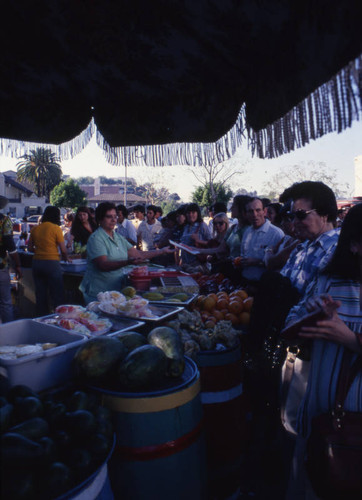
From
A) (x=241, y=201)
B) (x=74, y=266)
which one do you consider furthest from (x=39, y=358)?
(x=74, y=266)

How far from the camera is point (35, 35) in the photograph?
2.26m

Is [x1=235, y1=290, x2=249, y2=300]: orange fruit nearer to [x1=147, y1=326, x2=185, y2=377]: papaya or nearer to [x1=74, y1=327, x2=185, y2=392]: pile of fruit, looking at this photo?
[x1=147, y1=326, x2=185, y2=377]: papaya

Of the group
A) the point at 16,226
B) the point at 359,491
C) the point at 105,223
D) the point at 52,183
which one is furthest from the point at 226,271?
the point at 52,183

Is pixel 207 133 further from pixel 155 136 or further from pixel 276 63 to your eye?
pixel 276 63

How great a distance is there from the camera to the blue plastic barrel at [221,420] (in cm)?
227

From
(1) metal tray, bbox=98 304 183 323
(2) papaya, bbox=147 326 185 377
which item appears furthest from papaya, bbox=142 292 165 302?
(2) papaya, bbox=147 326 185 377

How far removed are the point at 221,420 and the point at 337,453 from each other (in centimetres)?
88

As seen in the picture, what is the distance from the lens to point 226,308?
3447 mm

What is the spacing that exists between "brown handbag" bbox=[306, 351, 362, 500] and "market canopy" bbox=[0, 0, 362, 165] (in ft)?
4.48

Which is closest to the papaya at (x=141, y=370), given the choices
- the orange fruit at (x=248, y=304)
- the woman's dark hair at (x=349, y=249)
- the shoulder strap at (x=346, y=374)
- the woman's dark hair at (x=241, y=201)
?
the shoulder strap at (x=346, y=374)

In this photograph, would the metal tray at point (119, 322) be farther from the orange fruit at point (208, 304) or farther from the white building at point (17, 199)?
the white building at point (17, 199)

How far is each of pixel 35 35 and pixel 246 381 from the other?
3224 mm

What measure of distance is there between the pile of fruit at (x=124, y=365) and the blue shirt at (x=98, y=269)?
7.27 ft

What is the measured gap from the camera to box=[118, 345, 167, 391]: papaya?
1705 millimetres
